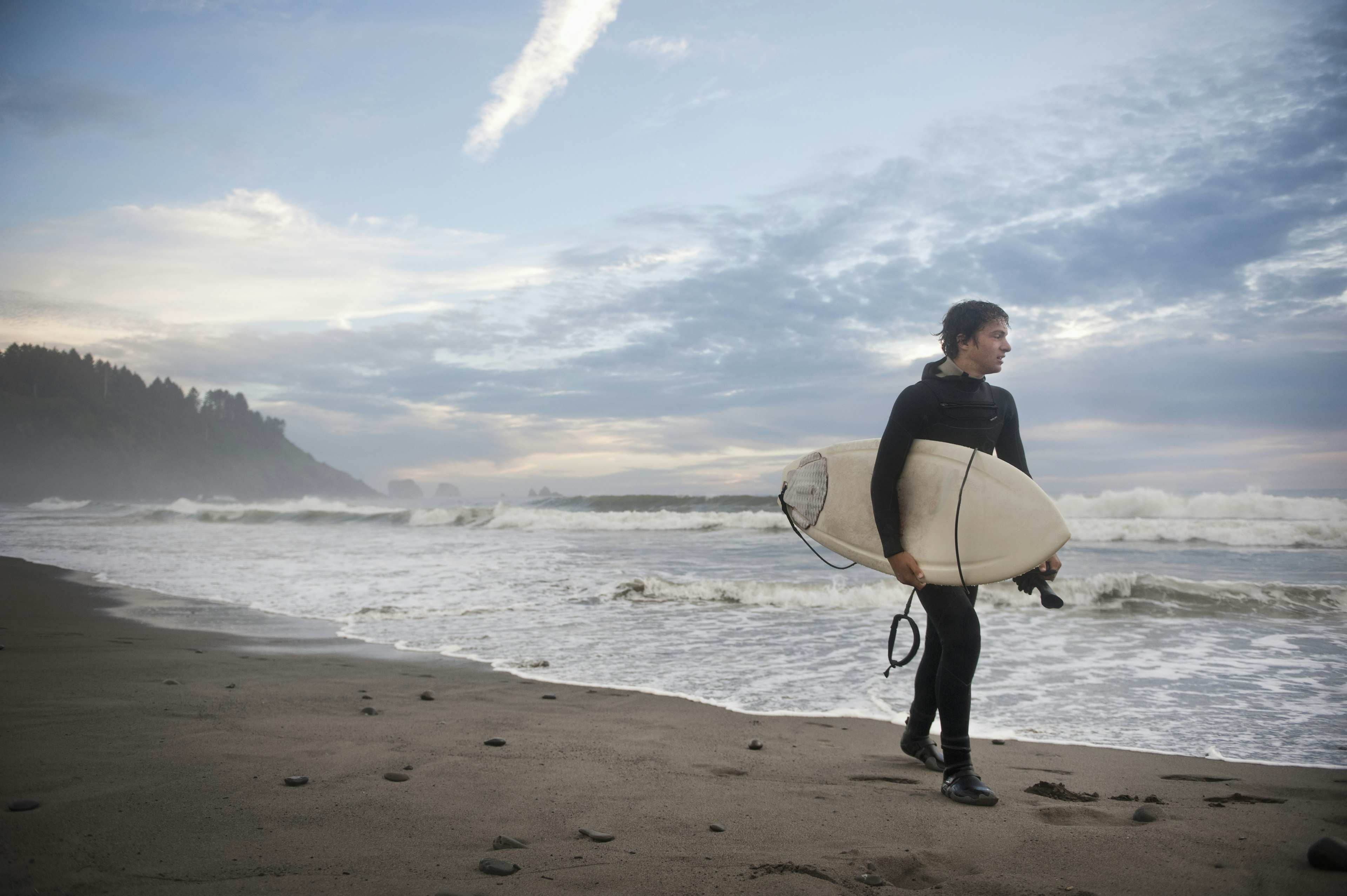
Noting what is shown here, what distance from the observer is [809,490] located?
3.51 metres

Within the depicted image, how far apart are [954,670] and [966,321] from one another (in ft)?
4.56

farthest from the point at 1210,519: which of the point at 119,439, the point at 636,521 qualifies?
the point at 119,439

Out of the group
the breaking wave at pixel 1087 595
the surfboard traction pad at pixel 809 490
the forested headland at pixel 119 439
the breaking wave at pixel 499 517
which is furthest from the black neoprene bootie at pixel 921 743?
the forested headland at pixel 119 439

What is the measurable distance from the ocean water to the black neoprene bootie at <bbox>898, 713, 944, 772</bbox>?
2.95ft

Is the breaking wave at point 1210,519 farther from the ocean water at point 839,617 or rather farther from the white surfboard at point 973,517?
the white surfboard at point 973,517

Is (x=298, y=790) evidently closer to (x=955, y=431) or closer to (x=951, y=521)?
(x=951, y=521)

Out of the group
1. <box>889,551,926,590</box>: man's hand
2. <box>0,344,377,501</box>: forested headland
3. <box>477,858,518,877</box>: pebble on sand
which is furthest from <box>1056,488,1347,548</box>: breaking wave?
<box>0,344,377,501</box>: forested headland

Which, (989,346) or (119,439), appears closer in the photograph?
(989,346)

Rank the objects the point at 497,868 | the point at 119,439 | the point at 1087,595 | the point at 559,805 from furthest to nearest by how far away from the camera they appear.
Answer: the point at 119,439
the point at 1087,595
the point at 559,805
the point at 497,868

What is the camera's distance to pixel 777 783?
288cm

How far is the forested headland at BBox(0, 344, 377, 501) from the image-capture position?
81500 millimetres

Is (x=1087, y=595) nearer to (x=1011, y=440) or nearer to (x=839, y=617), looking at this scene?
(x=839, y=617)

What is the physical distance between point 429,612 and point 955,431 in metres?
6.72

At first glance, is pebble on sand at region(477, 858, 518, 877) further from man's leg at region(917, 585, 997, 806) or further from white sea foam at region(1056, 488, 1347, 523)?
white sea foam at region(1056, 488, 1347, 523)
